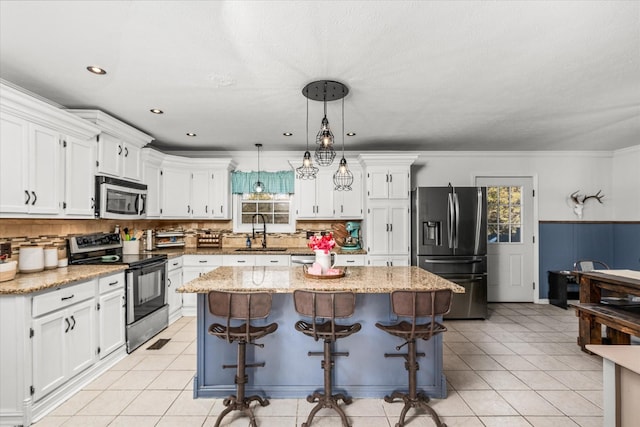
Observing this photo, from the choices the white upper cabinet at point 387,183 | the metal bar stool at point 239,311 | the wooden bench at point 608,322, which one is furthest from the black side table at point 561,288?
the metal bar stool at point 239,311

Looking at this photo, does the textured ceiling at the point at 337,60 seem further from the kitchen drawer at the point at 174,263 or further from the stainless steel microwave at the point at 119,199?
the kitchen drawer at the point at 174,263

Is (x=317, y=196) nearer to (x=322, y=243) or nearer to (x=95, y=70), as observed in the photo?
(x=322, y=243)

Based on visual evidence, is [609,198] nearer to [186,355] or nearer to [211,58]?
[211,58]

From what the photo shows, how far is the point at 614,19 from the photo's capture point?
181 cm

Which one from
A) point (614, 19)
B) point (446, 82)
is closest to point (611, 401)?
point (614, 19)

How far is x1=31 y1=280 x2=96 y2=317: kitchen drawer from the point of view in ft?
7.18

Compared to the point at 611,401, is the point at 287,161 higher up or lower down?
higher up

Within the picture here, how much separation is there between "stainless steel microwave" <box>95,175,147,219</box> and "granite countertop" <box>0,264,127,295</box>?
2.04ft

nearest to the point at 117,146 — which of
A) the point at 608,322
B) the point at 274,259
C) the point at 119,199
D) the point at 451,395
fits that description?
the point at 119,199

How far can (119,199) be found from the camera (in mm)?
3557

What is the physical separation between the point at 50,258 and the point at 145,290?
3.01 ft

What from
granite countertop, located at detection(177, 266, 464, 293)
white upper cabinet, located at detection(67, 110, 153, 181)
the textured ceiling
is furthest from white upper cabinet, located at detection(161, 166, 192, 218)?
granite countertop, located at detection(177, 266, 464, 293)

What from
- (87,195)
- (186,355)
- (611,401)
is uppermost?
(87,195)

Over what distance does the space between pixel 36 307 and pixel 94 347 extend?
77 cm
